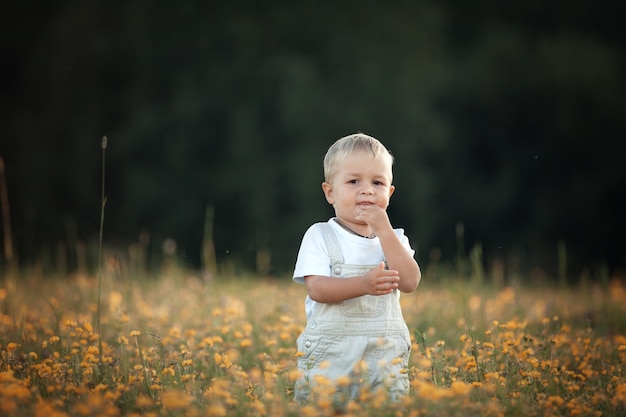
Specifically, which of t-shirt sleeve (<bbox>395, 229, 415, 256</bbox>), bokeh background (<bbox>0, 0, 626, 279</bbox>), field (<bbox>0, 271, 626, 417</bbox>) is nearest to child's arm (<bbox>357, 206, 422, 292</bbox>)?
t-shirt sleeve (<bbox>395, 229, 415, 256</bbox>)

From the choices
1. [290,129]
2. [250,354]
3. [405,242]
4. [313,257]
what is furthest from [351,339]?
[290,129]

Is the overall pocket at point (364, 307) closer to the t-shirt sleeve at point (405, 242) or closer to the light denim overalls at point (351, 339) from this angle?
the light denim overalls at point (351, 339)

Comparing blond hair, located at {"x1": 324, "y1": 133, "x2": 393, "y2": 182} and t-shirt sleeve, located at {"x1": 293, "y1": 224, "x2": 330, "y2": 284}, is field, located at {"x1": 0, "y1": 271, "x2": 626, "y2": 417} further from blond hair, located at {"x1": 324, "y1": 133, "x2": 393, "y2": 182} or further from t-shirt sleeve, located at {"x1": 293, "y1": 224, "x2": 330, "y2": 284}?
blond hair, located at {"x1": 324, "y1": 133, "x2": 393, "y2": 182}

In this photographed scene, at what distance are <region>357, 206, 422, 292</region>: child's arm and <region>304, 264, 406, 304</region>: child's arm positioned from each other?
0.04m

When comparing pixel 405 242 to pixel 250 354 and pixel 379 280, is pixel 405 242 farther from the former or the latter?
pixel 250 354

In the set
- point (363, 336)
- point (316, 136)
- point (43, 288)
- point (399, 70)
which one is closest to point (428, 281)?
point (43, 288)

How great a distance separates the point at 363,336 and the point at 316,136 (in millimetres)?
11995

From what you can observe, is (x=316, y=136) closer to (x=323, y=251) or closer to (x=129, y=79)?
(x=129, y=79)

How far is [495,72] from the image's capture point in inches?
615

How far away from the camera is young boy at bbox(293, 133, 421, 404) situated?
10.9ft

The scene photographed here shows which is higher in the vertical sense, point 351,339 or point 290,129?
point 290,129

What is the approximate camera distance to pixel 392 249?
3293 millimetres

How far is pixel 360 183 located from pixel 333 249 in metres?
0.30

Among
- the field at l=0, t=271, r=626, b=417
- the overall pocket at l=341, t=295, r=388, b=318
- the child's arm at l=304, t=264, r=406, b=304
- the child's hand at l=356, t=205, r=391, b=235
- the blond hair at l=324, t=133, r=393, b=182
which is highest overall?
the blond hair at l=324, t=133, r=393, b=182
